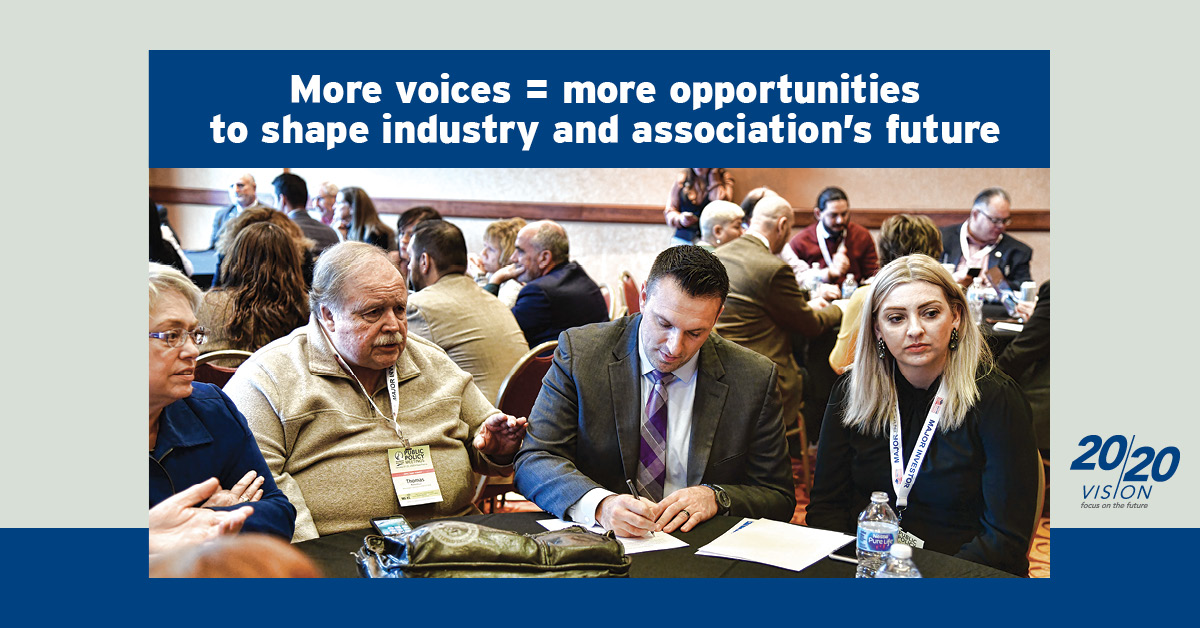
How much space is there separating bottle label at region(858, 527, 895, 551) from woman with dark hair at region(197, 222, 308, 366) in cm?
229

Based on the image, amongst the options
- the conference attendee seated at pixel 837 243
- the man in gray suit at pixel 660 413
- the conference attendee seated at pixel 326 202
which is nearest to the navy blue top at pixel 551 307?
the man in gray suit at pixel 660 413

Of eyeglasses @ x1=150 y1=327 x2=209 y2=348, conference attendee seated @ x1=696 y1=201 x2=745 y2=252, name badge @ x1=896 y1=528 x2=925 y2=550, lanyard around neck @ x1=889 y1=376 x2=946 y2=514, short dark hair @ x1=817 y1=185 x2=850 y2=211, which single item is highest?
short dark hair @ x1=817 y1=185 x2=850 y2=211

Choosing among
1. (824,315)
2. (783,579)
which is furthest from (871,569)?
(824,315)

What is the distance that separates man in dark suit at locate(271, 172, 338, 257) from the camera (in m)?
5.57

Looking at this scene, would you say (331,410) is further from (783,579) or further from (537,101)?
(783,579)

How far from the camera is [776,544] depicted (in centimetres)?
192

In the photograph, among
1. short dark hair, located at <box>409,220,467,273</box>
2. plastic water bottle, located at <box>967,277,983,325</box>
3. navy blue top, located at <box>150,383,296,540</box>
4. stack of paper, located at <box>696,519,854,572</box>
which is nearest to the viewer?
stack of paper, located at <box>696,519,854,572</box>

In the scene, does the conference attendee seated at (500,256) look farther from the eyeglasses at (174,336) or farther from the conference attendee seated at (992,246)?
the eyeglasses at (174,336)

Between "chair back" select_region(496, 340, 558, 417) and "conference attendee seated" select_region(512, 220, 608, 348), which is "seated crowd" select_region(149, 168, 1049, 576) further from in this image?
"conference attendee seated" select_region(512, 220, 608, 348)

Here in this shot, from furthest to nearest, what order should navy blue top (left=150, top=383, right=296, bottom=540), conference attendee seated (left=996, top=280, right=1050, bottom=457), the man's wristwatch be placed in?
1. conference attendee seated (left=996, top=280, right=1050, bottom=457)
2. the man's wristwatch
3. navy blue top (left=150, top=383, right=296, bottom=540)

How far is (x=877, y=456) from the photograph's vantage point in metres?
2.34

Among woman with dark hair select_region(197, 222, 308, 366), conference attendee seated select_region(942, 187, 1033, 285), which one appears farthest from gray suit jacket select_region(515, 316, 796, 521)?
conference attendee seated select_region(942, 187, 1033, 285)

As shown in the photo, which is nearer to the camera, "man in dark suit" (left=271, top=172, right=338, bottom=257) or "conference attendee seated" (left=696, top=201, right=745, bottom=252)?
"conference attendee seated" (left=696, top=201, right=745, bottom=252)

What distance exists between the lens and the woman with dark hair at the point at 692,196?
7340 millimetres
